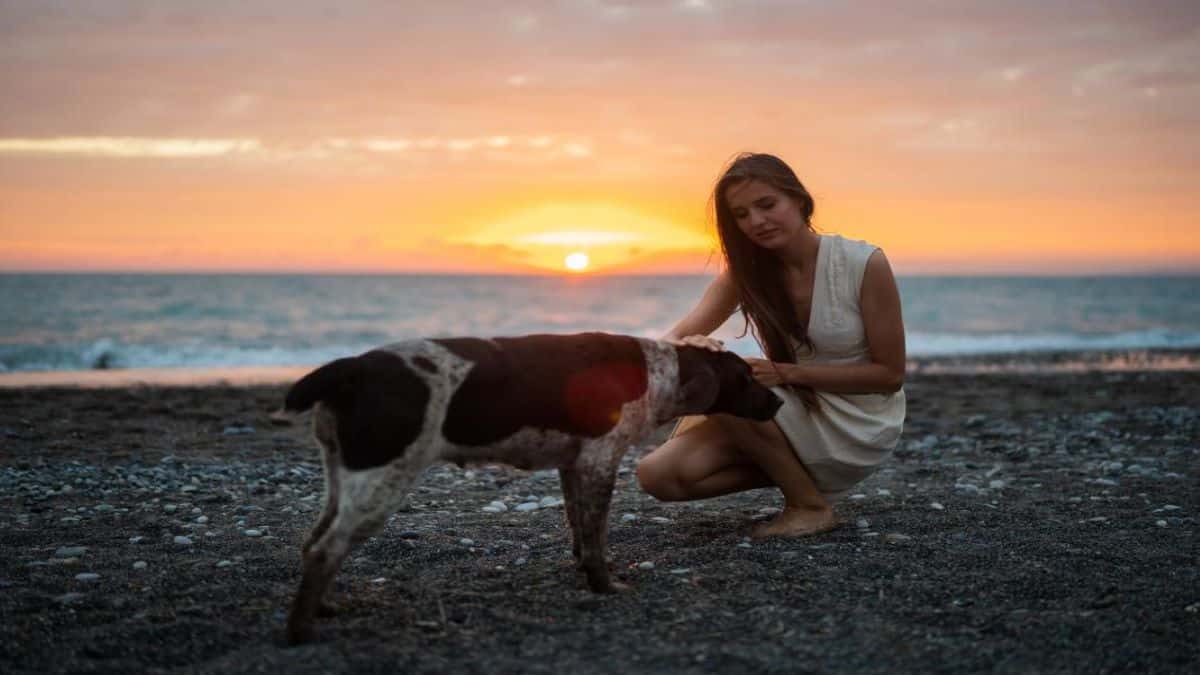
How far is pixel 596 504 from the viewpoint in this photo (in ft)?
14.0

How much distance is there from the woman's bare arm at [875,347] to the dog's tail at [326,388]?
8.27ft

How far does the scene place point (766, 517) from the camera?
607 cm

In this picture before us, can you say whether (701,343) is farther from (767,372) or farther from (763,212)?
(763,212)

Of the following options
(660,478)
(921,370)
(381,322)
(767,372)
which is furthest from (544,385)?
(381,322)

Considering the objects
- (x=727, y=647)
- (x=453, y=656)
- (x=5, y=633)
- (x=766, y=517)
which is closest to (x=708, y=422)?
(x=766, y=517)

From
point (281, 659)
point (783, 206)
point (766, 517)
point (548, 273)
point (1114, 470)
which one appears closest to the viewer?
point (281, 659)

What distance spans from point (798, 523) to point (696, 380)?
1366 mm

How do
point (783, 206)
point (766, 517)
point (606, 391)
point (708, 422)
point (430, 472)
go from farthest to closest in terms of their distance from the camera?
point (430, 472), point (766, 517), point (708, 422), point (783, 206), point (606, 391)

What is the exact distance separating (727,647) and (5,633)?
2.92 metres

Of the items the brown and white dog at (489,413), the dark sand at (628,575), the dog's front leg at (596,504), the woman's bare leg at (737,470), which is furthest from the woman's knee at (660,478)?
the dog's front leg at (596,504)

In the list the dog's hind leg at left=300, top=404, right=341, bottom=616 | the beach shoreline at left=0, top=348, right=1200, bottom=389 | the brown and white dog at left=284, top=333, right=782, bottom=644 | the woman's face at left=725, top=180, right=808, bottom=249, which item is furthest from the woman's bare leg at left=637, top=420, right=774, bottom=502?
the beach shoreline at left=0, top=348, right=1200, bottom=389

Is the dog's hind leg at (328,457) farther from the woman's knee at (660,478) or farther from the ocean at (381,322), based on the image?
the ocean at (381,322)

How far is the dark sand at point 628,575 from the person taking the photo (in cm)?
360

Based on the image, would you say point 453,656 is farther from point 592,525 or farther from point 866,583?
point 866,583
